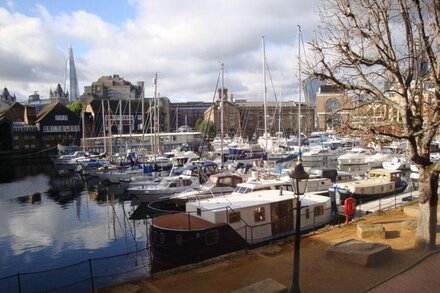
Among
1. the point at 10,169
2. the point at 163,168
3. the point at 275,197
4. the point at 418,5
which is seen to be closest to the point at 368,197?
the point at 275,197

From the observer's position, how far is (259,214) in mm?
21422

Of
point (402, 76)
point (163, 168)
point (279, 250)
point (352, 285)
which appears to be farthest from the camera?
point (163, 168)

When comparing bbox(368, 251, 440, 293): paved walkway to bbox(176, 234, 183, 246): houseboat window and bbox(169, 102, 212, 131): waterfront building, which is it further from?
bbox(169, 102, 212, 131): waterfront building

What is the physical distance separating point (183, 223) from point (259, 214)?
4.25 metres

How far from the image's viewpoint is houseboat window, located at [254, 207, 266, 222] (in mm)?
21281

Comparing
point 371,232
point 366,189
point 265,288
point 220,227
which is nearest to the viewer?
point 265,288

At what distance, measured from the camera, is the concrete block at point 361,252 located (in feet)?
44.6

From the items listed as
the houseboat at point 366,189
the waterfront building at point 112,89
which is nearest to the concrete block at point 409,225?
the houseboat at point 366,189

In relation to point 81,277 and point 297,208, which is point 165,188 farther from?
point 297,208

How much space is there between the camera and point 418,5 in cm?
1233

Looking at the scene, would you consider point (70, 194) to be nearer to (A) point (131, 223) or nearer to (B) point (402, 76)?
(A) point (131, 223)

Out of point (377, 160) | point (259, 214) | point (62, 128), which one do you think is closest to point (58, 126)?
point (62, 128)

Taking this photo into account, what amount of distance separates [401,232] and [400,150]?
192 ft

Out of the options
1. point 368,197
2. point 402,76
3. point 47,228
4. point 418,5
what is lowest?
point 47,228
